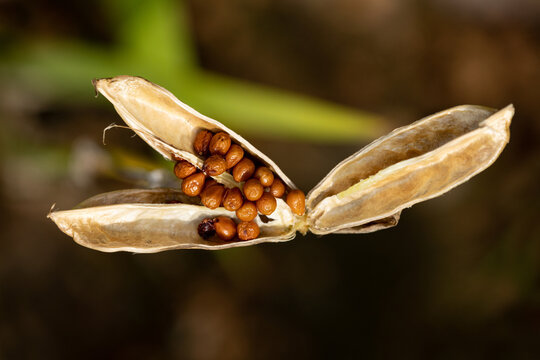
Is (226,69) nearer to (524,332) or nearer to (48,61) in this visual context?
(48,61)

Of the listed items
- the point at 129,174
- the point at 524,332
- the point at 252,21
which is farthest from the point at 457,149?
the point at 252,21

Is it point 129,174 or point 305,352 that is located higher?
point 129,174

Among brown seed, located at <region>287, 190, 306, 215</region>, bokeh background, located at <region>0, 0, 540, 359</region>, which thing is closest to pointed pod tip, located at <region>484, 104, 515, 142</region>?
brown seed, located at <region>287, 190, 306, 215</region>

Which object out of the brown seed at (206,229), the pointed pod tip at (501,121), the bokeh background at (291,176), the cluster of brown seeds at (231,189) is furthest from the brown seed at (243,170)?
the bokeh background at (291,176)

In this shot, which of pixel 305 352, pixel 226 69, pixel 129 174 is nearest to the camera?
pixel 129 174

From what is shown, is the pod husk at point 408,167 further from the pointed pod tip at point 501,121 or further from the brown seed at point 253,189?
the brown seed at point 253,189


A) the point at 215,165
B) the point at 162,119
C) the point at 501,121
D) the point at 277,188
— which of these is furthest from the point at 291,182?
the point at 501,121

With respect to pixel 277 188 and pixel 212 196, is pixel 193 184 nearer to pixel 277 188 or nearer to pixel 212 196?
pixel 212 196
